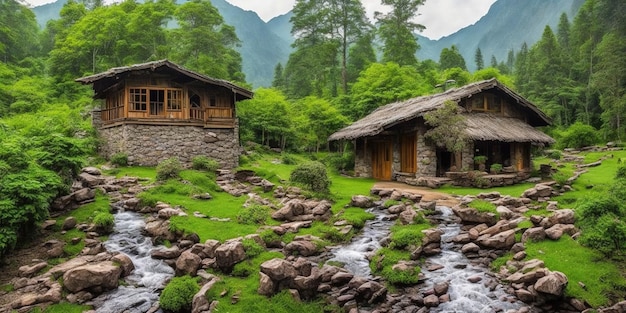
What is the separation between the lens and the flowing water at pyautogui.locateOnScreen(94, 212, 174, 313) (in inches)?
357

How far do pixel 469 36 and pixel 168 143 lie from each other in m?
171

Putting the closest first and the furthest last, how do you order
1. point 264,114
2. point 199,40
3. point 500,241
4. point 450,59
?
point 500,241 < point 264,114 < point 199,40 < point 450,59

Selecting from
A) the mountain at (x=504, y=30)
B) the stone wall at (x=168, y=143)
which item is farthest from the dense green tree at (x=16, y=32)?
the mountain at (x=504, y=30)

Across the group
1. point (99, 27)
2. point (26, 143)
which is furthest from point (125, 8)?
point (26, 143)

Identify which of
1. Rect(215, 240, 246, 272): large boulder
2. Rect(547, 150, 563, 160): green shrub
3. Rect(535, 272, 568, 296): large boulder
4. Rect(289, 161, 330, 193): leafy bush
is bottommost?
Rect(535, 272, 568, 296): large boulder

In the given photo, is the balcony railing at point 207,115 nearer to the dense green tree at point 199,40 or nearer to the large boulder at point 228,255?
the dense green tree at point 199,40

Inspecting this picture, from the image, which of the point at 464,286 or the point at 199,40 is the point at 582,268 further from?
the point at 199,40

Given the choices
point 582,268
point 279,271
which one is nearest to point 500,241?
point 582,268

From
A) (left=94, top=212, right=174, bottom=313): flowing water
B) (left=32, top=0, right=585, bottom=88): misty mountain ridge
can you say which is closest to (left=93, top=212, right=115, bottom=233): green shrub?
(left=94, top=212, right=174, bottom=313): flowing water

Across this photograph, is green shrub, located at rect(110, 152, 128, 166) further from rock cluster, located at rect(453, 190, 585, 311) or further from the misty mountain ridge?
the misty mountain ridge

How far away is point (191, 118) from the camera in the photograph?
2594 centimetres

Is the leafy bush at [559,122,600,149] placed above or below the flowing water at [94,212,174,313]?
above

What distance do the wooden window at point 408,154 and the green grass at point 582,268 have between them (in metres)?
13.5

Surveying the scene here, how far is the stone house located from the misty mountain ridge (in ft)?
278
